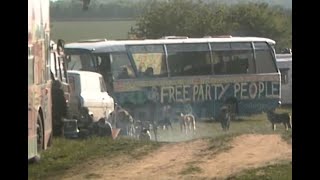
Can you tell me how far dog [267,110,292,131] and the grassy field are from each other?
2.0 inches

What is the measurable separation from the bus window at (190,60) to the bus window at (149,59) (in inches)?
3.1

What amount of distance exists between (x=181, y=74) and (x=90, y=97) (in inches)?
32.7

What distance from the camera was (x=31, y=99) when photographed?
6102 millimetres

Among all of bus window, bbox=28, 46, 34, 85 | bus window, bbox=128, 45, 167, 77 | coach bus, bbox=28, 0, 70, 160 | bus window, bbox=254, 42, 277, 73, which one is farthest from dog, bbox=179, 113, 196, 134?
bus window, bbox=28, 46, 34, 85

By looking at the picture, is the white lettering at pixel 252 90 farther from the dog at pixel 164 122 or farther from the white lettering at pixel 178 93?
the dog at pixel 164 122

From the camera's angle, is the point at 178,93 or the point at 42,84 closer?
the point at 178,93

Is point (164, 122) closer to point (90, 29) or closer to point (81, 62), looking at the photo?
point (81, 62)

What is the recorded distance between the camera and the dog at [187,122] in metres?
5.99

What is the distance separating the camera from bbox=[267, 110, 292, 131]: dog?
5.91 m

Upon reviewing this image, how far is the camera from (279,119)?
5.97 meters

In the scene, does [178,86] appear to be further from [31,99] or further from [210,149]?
[31,99]

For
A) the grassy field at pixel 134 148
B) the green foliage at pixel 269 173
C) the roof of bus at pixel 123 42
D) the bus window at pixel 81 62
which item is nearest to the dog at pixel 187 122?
the grassy field at pixel 134 148

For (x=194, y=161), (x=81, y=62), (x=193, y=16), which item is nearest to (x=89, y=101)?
(x=81, y=62)
